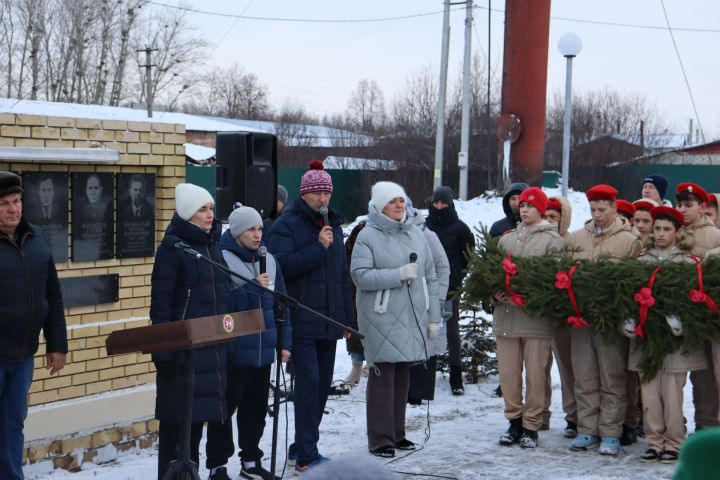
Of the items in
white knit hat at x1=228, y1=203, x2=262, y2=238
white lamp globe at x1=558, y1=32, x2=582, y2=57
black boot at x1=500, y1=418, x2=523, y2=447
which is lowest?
black boot at x1=500, y1=418, x2=523, y2=447

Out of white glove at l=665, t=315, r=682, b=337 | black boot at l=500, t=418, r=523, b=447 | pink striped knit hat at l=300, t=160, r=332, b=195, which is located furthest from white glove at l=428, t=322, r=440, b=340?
white glove at l=665, t=315, r=682, b=337

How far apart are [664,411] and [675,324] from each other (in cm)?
72

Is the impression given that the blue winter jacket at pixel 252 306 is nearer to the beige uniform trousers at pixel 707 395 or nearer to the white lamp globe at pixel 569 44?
the beige uniform trousers at pixel 707 395

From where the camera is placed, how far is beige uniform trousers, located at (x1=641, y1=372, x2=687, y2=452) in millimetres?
7289

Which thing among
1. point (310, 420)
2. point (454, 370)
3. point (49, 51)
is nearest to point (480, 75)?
point (49, 51)

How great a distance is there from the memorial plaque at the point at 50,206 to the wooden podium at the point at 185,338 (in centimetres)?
196

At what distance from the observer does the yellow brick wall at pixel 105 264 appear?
6.76 meters

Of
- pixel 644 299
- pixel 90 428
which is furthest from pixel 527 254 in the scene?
pixel 90 428

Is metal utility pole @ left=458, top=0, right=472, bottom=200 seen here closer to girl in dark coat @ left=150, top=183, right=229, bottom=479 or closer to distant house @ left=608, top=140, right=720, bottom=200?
distant house @ left=608, top=140, right=720, bottom=200

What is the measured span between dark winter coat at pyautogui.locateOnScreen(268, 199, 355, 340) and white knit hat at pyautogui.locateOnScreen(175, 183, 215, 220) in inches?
41.2

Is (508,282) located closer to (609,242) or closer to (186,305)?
(609,242)

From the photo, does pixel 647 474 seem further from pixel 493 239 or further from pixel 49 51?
pixel 49 51

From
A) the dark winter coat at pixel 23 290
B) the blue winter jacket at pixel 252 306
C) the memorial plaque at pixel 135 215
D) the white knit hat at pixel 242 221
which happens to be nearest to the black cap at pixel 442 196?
the memorial plaque at pixel 135 215

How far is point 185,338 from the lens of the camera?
4969mm
